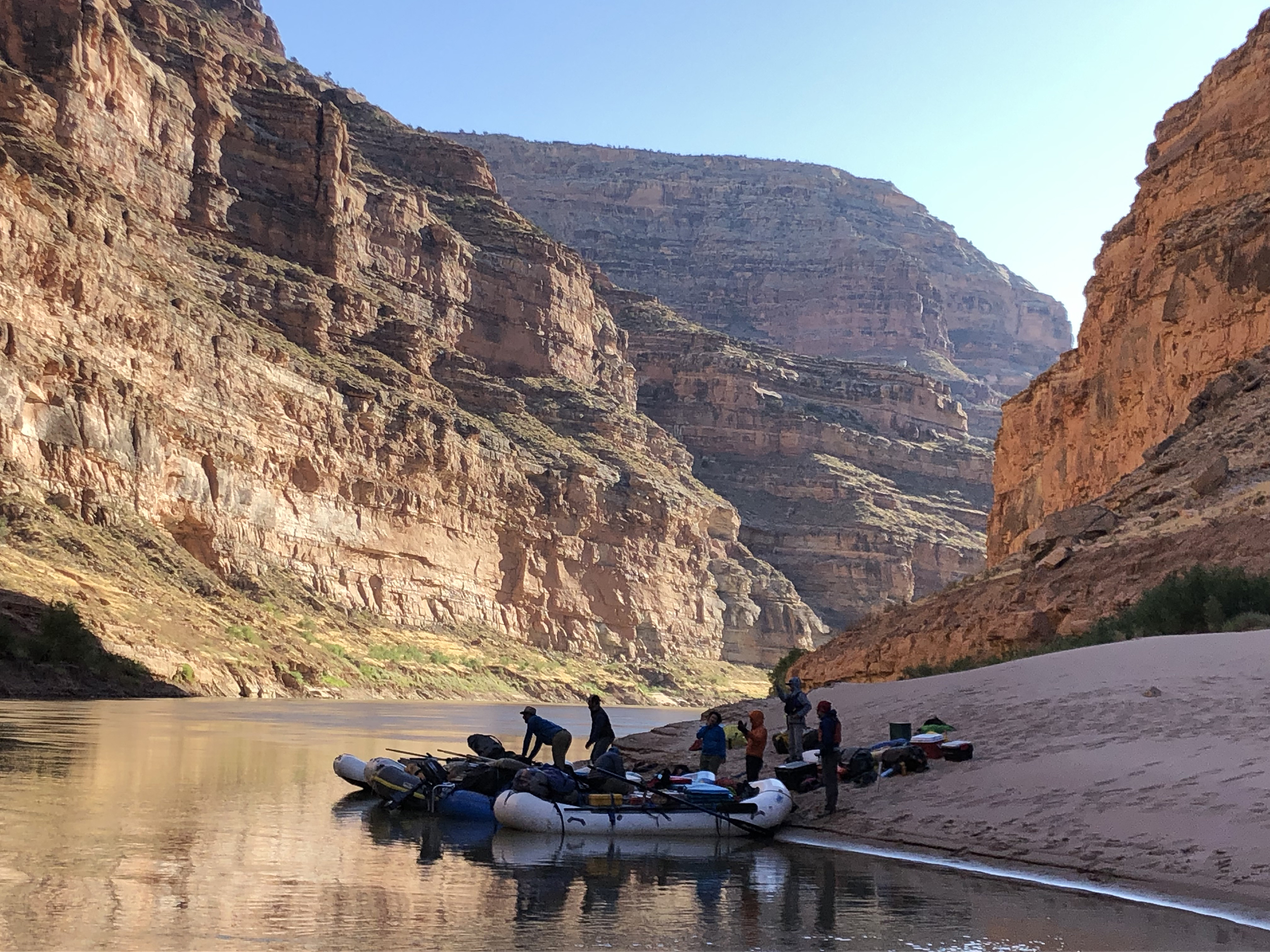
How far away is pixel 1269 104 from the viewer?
1581 inches

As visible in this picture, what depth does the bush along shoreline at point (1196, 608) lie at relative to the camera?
22.5 meters

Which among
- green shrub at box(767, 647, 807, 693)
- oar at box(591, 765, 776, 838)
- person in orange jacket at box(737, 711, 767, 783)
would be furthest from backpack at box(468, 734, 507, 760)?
green shrub at box(767, 647, 807, 693)

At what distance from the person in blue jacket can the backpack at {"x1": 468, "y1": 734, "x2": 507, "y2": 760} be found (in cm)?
341

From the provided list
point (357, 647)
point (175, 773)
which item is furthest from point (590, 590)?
point (175, 773)

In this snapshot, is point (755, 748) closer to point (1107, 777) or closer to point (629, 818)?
point (629, 818)

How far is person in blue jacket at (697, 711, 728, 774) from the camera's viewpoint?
67.5 ft

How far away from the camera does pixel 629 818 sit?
17641 millimetres

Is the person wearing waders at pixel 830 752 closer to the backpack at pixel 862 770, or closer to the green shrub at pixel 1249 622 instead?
the backpack at pixel 862 770

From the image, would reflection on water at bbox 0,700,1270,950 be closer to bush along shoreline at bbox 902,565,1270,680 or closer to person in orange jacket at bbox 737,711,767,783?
person in orange jacket at bbox 737,711,767,783

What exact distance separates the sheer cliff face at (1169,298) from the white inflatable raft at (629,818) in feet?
79.4

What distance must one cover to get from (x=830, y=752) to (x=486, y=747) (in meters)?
6.80

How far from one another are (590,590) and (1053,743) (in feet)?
322

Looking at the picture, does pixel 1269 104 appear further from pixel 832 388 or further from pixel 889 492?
pixel 832 388

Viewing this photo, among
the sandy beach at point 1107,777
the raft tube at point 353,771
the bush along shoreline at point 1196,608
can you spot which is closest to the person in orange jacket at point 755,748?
the sandy beach at point 1107,777
